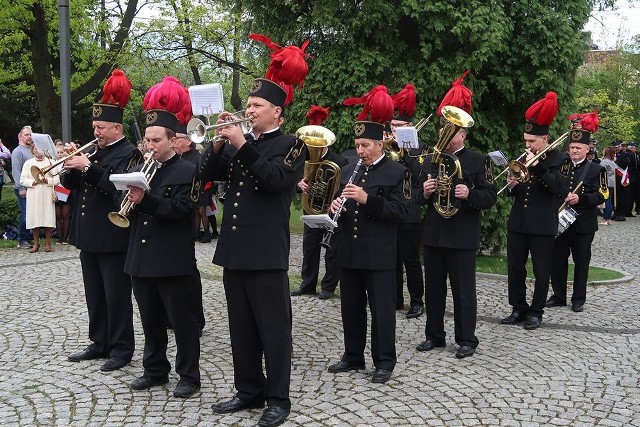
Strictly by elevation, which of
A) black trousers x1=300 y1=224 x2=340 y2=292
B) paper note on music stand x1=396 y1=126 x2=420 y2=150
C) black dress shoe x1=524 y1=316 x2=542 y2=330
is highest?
paper note on music stand x1=396 y1=126 x2=420 y2=150

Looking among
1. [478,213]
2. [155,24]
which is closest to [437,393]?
[478,213]

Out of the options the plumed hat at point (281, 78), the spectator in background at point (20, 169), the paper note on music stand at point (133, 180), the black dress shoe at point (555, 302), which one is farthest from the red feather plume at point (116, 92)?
the spectator in background at point (20, 169)

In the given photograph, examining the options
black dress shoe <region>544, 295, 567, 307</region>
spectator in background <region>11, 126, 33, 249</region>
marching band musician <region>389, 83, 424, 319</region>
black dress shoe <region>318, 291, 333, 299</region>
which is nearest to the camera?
marching band musician <region>389, 83, 424, 319</region>

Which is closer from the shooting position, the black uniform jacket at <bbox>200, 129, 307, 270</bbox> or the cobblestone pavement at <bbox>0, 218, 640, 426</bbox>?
the black uniform jacket at <bbox>200, 129, 307, 270</bbox>

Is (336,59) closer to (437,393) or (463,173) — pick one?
(463,173)

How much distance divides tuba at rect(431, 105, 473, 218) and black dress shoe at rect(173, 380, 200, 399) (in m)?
2.79

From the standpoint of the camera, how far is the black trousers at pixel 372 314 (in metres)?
6.34

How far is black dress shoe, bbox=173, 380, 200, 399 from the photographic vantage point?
577 cm

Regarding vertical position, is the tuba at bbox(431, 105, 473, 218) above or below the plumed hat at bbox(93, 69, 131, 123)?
below

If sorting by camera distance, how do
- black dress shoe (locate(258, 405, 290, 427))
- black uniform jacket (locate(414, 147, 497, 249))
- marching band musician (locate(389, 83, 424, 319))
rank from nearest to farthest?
black dress shoe (locate(258, 405, 290, 427)) < black uniform jacket (locate(414, 147, 497, 249)) < marching band musician (locate(389, 83, 424, 319))

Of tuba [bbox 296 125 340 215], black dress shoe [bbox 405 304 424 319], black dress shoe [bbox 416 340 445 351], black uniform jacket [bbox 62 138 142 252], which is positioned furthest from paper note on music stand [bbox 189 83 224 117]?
black dress shoe [bbox 405 304 424 319]

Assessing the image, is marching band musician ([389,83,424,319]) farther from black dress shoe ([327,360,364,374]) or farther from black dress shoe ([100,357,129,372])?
black dress shoe ([100,357,129,372])

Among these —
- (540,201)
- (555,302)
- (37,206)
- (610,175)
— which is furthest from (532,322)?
(610,175)

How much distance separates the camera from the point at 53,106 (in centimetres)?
2012
